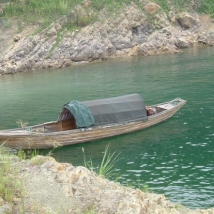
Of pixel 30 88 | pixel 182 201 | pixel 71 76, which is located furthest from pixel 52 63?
pixel 182 201

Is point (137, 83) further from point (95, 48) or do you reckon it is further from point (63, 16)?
point (63, 16)

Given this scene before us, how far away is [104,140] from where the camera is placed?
23531mm

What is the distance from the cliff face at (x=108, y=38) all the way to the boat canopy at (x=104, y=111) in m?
37.7

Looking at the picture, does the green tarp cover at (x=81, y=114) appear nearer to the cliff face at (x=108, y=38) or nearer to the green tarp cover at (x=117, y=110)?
the green tarp cover at (x=117, y=110)

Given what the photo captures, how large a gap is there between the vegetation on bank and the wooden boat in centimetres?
4492

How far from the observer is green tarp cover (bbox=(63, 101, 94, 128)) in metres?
23.1

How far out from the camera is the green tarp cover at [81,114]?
910 inches

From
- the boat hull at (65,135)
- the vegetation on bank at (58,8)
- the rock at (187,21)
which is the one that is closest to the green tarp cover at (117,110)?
the boat hull at (65,135)

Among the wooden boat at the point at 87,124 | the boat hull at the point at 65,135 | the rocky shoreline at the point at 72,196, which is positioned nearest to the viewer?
the rocky shoreline at the point at 72,196

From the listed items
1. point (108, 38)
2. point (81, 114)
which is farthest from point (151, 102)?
point (108, 38)

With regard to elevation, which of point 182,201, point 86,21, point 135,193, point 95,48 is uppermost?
point 86,21

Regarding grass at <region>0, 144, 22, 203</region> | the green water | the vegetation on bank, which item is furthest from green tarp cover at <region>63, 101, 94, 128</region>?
the vegetation on bank

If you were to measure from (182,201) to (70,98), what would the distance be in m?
24.2

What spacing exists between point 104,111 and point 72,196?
15.8 m
